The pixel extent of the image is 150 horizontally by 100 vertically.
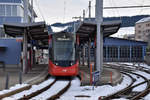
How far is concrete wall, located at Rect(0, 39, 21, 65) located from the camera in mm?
33312

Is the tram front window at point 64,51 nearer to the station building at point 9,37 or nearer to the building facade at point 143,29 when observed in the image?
the station building at point 9,37

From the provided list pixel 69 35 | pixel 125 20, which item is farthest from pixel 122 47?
pixel 125 20

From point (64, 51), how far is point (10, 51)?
15901 mm

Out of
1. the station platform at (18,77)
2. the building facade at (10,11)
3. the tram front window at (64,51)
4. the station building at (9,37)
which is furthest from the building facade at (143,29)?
the tram front window at (64,51)

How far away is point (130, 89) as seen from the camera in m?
14.6

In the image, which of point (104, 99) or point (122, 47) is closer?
point (104, 99)

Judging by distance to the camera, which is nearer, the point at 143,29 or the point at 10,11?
the point at 10,11

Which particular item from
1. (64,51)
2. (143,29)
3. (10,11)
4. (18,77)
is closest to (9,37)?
(10,11)

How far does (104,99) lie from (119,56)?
4092 centimetres

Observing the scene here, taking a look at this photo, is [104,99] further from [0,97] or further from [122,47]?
[122,47]

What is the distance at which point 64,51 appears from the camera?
19.4 metres

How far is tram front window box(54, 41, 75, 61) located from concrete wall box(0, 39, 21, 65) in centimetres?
1515

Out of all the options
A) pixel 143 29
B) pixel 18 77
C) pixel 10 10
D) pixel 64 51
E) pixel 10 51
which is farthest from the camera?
pixel 143 29

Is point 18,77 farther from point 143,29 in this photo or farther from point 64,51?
point 143,29
